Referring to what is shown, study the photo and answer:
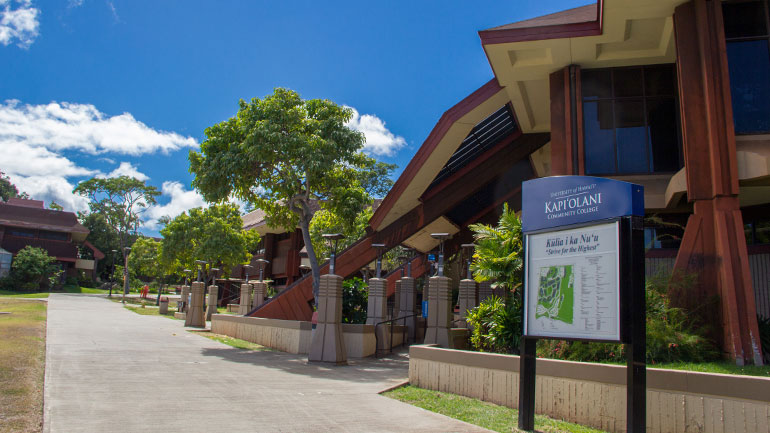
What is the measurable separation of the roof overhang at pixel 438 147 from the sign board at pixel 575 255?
8179mm

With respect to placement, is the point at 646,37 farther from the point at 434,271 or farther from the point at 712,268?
the point at 434,271

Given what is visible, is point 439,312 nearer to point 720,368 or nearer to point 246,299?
point 720,368

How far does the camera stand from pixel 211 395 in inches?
315

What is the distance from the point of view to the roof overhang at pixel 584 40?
456 inches

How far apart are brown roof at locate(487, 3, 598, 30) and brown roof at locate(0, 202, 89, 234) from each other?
60.2 meters

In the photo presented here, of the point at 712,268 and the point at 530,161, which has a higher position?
the point at 530,161

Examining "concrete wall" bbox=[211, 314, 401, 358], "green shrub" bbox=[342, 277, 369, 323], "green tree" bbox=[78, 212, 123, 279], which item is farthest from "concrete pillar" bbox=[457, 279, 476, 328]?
"green tree" bbox=[78, 212, 123, 279]

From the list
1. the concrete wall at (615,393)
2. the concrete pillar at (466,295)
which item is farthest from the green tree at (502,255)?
the concrete pillar at (466,295)

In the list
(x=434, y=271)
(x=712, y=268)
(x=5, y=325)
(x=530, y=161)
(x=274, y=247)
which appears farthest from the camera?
(x=274, y=247)

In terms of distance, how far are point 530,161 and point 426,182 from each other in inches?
239

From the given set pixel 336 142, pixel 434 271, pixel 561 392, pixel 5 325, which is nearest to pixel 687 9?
pixel 561 392

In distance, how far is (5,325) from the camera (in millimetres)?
16562

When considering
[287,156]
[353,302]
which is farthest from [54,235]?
[287,156]

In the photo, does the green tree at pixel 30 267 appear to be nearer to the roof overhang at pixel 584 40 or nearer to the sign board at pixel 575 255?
the roof overhang at pixel 584 40
